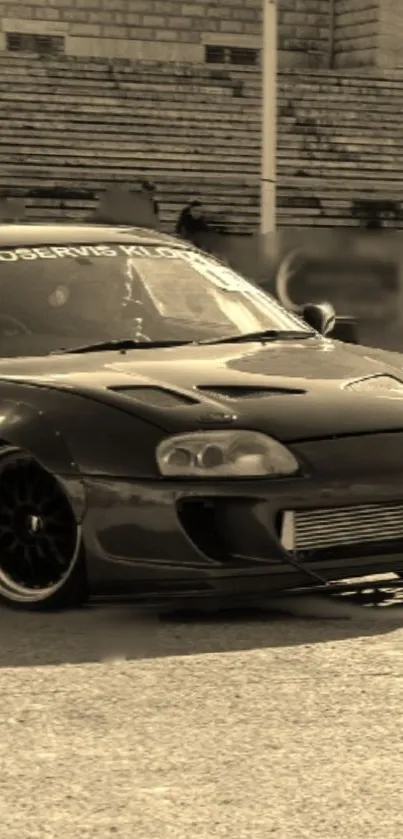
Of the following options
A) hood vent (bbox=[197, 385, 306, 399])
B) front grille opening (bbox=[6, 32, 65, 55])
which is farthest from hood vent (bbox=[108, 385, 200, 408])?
front grille opening (bbox=[6, 32, 65, 55])

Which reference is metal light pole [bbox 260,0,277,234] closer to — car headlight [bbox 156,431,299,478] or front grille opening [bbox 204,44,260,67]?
car headlight [bbox 156,431,299,478]

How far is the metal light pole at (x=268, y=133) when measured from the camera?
18.7 meters

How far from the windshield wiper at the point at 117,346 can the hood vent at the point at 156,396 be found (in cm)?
61

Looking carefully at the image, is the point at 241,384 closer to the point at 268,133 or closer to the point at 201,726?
the point at 201,726

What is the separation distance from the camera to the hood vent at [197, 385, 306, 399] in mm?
6406

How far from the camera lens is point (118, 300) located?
24.2 ft

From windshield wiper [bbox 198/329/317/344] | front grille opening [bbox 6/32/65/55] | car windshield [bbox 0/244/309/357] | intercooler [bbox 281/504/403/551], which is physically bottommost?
intercooler [bbox 281/504/403/551]

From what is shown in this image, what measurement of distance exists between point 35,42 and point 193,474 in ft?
121

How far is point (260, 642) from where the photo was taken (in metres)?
5.98

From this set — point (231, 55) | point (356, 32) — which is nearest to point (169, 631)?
point (356, 32)

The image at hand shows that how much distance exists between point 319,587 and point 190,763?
1.77 m

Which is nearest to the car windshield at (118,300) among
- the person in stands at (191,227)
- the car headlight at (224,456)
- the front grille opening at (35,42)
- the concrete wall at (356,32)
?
the car headlight at (224,456)

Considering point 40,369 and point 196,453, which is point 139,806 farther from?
point 40,369

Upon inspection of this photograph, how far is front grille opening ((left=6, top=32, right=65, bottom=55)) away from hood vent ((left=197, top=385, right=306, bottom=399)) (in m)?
36.0
